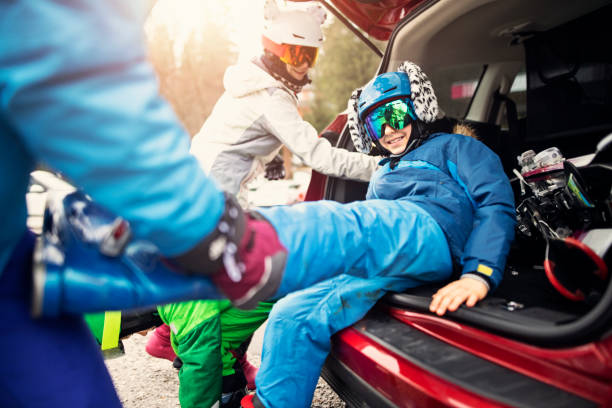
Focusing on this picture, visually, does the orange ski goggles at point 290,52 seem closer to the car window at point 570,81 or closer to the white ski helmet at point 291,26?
the white ski helmet at point 291,26

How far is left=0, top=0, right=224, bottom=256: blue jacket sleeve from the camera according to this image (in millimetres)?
701

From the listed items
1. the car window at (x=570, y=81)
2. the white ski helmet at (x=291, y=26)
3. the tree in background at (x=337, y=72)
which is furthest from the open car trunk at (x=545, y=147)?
the tree in background at (x=337, y=72)

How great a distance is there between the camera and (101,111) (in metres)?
0.76

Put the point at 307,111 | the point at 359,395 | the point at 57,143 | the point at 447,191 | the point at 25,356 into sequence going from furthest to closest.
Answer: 1. the point at 307,111
2. the point at 447,191
3. the point at 359,395
4. the point at 25,356
5. the point at 57,143

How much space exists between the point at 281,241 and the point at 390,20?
224cm

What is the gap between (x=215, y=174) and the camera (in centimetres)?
269

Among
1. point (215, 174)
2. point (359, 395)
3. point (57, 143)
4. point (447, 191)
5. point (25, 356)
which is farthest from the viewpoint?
point (215, 174)

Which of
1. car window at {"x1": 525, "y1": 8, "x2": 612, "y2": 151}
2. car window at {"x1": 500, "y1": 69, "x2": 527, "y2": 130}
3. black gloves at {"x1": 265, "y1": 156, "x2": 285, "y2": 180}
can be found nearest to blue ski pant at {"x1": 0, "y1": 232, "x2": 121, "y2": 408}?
black gloves at {"x1": 265, "y1": 156, "x2": 285, "y2": 180}

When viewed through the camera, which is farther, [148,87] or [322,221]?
[322,221]

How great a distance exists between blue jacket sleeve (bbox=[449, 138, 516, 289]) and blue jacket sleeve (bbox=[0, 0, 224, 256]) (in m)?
1.14

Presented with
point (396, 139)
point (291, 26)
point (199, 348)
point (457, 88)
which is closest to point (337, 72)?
point (457, 88)

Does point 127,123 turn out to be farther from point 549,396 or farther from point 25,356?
point 549,396

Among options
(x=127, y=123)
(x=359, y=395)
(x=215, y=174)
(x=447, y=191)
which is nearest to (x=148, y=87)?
(x=127, y=123)

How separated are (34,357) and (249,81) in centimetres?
213
